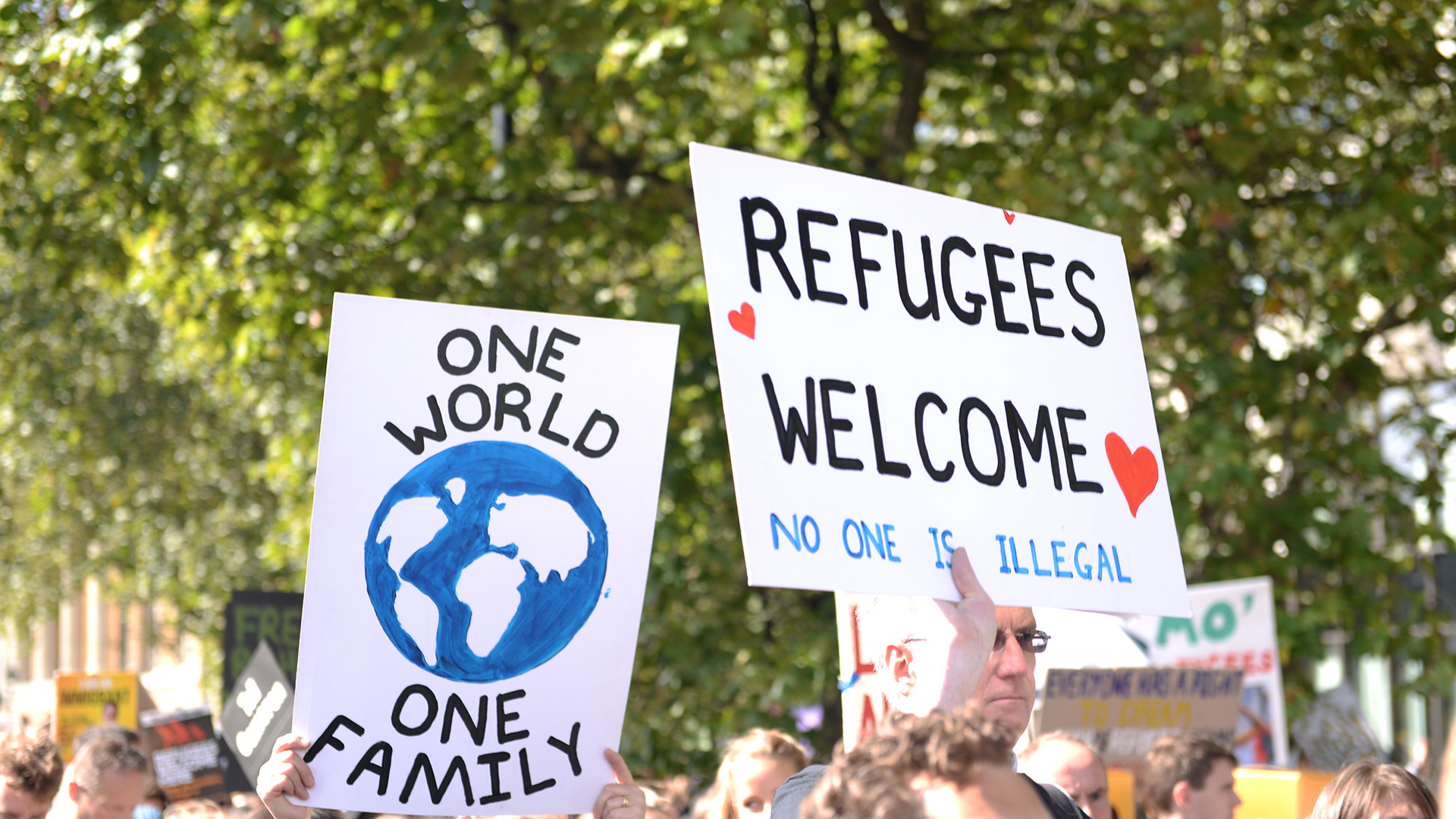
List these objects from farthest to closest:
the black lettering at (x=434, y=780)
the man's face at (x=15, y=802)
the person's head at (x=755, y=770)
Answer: the person's head at (x=755, y=770) → the man's face at (x=15, y=802) → the black lettering at (x=434, y=780)

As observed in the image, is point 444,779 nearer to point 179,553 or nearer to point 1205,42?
point 1205,42

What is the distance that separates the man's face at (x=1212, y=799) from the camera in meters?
4.81

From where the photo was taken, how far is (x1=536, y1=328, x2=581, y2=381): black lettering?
10.5 ft

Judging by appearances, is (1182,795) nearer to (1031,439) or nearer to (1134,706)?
(1134,706)

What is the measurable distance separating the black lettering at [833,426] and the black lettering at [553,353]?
75cm

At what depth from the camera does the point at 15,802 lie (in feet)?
13.9

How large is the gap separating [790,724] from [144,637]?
50.2ft

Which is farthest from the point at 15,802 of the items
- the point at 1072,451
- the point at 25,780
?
the point at 1072,451

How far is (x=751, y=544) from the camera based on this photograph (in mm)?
2352

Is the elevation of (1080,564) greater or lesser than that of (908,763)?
greater

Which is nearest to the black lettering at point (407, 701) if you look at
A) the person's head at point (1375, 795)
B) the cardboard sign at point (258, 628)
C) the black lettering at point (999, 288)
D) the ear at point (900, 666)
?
the ear at point (900, 666)

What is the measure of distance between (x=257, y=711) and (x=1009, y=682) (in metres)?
4.84

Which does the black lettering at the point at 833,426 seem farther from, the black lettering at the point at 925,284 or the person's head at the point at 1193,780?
the person's head at the point at 1193,780

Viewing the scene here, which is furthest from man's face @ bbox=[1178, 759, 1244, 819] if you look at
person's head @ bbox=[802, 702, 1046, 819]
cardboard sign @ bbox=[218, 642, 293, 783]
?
cardboard sign @ bbox=[218, 642, 293, 783]
